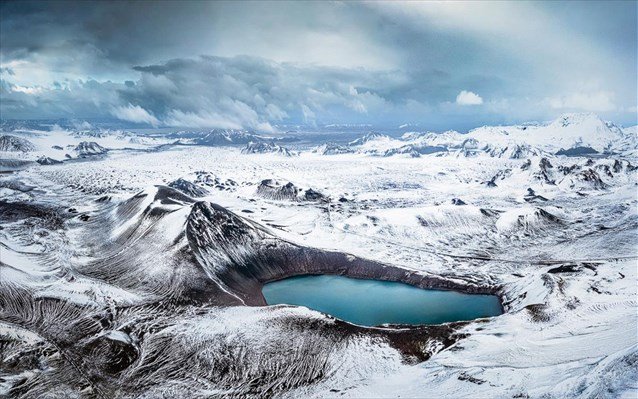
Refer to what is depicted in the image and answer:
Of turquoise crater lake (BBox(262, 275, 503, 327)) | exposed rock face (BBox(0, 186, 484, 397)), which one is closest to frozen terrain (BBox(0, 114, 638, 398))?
exposed rock face (BBox(0, 186, 484, 397))

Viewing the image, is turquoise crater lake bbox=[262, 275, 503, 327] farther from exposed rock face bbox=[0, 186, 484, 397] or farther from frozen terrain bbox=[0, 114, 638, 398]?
exposed rock face bbox=[0, 186, 484, 397]

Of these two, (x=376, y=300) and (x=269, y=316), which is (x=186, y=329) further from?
(x=376, y=300)

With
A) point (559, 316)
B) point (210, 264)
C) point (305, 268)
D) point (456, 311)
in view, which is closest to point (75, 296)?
point (210, 264)

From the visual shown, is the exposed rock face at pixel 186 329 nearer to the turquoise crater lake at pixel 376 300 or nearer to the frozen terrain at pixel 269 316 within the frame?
the frozen terrain at pixel 269 316

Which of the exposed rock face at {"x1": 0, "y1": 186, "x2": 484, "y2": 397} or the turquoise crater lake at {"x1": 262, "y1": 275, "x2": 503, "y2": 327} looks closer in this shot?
the exposed rock face at {"x1": 0, "y1": 186, "x2": 484, "y2": 397}

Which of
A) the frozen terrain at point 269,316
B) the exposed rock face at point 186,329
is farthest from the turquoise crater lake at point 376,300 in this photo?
the exposed rock face at point 186,329

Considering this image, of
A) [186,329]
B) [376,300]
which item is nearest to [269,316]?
[186,329]

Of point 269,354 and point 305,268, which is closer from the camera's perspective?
point 269,354

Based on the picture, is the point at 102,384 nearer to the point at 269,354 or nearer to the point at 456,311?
the point at 269,354
